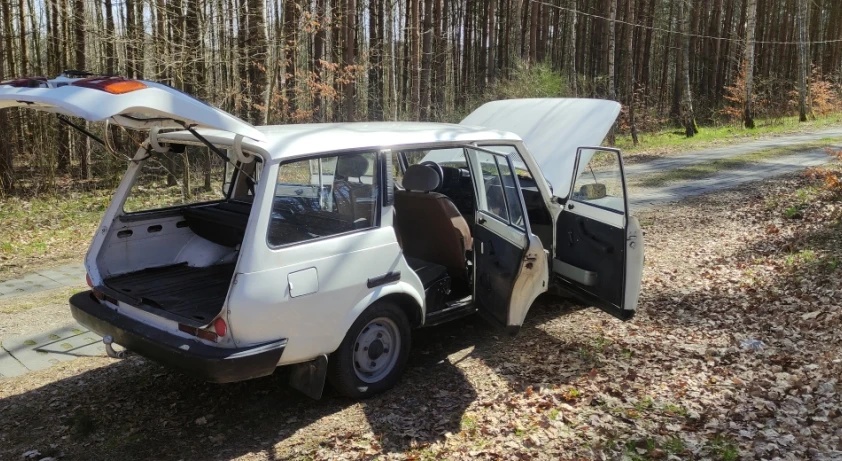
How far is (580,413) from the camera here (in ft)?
14.0

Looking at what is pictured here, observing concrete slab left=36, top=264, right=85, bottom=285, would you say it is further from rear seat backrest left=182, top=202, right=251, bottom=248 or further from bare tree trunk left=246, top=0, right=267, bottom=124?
bare tree trunk left=246, top=0, right=267, bottom=124

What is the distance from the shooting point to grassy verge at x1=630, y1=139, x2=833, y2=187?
50.4 feet

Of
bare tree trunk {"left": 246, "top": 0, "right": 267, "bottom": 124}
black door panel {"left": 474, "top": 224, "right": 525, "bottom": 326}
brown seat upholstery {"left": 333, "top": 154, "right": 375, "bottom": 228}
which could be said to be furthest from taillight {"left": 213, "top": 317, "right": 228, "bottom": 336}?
bare tree trunk {"left": 246, "top": 0, "right": 267, "bottom": 124}

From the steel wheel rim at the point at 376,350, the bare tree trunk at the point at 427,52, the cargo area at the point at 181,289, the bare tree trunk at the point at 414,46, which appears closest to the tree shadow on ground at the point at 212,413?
the steel wheel rim at the point at 376,350

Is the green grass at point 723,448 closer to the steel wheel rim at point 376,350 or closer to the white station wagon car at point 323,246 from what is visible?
the white station wagon car at point 323,246

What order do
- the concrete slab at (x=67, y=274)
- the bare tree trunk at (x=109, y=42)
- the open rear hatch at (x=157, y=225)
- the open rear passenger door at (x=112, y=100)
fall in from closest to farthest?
1. the open rear passenger door at (x=112, y=100)
2. the open rear hatch at (x=157, y=225)
3. the concrete slab at (x=67, y=274)
4. the bare tree trunk at (x=109, y=42)

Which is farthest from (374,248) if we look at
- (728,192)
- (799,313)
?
(728,192)

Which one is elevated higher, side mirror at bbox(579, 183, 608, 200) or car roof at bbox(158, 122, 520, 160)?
car roof at bbox(158, 122, 520, 160)

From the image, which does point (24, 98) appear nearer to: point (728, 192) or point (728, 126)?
point (728, 192)

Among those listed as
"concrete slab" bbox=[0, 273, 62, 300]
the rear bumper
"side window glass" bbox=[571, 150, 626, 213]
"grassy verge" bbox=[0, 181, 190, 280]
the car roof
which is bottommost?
"concrete slab" bbox=[0, 273, 62, 300]

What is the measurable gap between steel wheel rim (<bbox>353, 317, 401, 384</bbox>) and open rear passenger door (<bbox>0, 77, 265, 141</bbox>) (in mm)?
1585

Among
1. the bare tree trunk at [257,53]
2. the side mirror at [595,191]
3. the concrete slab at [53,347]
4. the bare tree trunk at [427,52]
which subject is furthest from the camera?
the bare tree trunk at [427,52]

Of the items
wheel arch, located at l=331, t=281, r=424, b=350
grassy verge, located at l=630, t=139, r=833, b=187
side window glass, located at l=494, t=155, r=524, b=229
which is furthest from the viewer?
grassy verge, located at l=630, t=139, r=833, b=187

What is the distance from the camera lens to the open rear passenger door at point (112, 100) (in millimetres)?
3369
